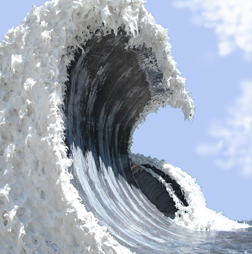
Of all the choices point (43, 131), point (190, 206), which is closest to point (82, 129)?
point (43, 131)

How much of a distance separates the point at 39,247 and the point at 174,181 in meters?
7.61

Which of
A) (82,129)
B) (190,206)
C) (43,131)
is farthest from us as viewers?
(190,206)

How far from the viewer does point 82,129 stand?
7.30 meters

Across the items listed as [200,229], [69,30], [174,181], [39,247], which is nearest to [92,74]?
[69,30]

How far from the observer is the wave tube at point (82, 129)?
5004mm

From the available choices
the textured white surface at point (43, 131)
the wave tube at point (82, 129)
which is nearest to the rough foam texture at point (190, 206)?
the wave tube at point (82, 129)

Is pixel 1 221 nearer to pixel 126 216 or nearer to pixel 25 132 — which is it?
pixel 25 132

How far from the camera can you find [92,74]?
24.0 ft

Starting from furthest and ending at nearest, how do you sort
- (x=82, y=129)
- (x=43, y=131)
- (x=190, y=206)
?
(x=190, y=206) < (x=82, y=129) < (x=43, y=131)

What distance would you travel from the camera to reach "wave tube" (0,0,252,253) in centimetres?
500

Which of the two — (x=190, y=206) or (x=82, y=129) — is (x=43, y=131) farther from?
(x=190, y=206)

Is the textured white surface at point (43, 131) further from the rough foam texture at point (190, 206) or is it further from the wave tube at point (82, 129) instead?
the rough foam texture at point (190, 206)

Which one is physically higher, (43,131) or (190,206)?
(190,206)

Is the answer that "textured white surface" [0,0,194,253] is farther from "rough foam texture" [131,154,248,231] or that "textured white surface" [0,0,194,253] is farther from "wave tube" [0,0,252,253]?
"rough foam texture" [131,154,248,231]
